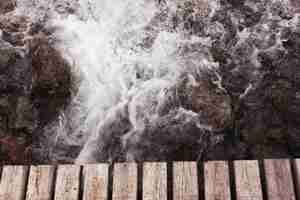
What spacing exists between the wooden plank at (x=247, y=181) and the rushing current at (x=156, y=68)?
0.77 metres

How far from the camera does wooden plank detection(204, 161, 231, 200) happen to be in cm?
276

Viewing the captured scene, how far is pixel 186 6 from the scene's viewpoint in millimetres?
4594

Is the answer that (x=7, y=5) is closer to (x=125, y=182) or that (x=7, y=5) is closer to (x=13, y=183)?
(x=13, y=183)

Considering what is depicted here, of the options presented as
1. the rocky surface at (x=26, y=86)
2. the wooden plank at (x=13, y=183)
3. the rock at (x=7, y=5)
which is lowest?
the wooden plank at (x=13, y=183)

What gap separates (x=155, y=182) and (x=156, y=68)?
169 cm

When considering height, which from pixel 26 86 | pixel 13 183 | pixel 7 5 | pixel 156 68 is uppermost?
pixel 7 5

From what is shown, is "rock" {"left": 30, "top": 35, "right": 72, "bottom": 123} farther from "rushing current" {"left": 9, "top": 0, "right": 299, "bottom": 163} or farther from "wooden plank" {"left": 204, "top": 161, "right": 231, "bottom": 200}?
"wooden plank" {"left": 204, "top": 161, "right": 231, "bottom": 200}

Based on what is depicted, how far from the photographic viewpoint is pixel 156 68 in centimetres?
410

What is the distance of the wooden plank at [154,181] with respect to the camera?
9.10 ft

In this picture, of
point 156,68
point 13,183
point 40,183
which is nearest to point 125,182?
point 40,183

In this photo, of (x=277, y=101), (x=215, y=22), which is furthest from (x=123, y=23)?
(x=277, y=101)

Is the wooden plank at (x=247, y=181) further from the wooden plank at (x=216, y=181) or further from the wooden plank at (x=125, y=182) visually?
the wooden plank at (x=125, y=182)

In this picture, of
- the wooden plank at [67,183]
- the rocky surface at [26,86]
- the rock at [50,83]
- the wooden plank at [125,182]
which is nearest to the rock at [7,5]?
the rocky surface at [26,86]

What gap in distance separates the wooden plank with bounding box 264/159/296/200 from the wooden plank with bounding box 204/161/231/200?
13.6 inches
